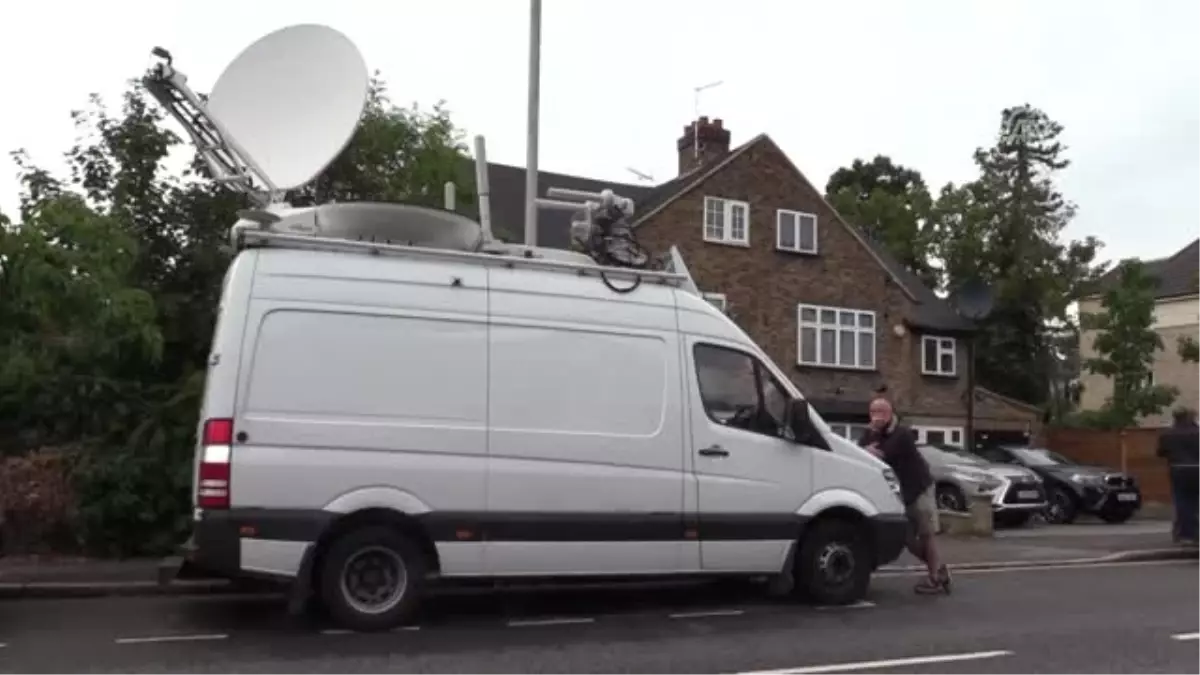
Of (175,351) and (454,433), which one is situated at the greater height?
(175,351)

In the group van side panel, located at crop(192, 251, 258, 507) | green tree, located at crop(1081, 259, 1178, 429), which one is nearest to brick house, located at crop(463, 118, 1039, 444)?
green tree, located at crop(1081, 259, 1178, 429)

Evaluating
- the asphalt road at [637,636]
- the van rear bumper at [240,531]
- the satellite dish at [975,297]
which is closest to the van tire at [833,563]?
the asphalt road at [637,636]

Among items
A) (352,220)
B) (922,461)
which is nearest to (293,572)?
(352,220)

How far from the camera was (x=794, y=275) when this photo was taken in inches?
1254

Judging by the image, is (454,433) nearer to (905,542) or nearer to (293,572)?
(293,572)

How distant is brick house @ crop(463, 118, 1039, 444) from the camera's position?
30.5 meters

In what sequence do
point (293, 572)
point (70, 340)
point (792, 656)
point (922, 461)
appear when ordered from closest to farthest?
point (792, 656)
point (293, 572)
point (922, 461)
point (70, 340)

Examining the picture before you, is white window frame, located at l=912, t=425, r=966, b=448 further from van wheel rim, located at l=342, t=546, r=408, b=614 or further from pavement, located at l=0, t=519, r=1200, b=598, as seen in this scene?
van wheel rim, located at l=342, t=546, r=408, b=614

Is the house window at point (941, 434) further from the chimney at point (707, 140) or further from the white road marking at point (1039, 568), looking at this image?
the white road marking at point (1039, 568)

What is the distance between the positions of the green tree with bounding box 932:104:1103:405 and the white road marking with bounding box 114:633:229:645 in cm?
4314

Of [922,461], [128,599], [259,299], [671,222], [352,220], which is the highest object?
[671,222]

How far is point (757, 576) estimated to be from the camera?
33.2 ft

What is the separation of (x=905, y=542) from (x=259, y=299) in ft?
19.0

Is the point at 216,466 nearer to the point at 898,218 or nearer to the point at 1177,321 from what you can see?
the point at 1177,321
